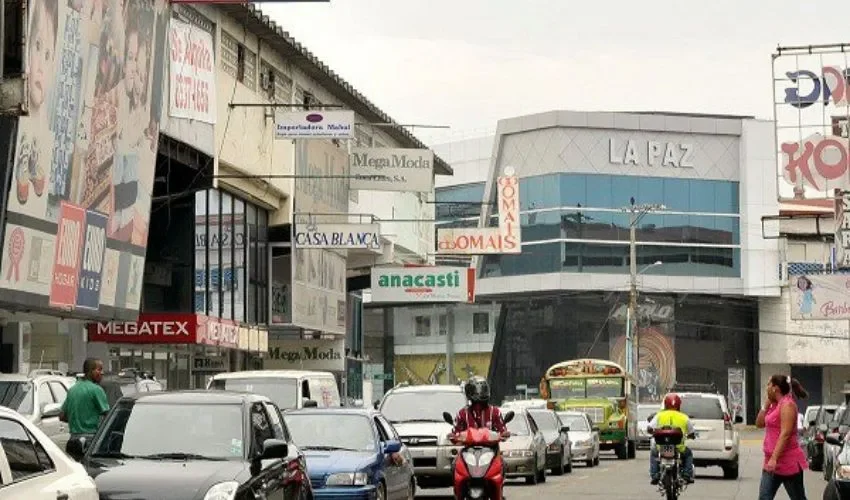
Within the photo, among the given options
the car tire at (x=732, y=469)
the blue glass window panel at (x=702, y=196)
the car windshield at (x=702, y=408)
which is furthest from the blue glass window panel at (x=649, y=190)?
the car tire at (x=732, y=469)

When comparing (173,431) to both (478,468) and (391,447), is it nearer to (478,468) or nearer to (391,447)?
(478,468)

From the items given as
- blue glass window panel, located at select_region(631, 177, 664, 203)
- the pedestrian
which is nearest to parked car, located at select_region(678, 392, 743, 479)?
the pedestrian

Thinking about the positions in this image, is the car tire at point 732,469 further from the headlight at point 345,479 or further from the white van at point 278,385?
the headlight at point 345,479

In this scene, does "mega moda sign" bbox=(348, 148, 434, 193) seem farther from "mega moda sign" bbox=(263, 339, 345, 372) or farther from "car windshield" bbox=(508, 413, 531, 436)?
"car windshield" bbox=(508, 413, 531, 436)

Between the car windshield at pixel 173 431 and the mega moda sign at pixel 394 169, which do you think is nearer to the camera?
the car windshield at pixel 173 431

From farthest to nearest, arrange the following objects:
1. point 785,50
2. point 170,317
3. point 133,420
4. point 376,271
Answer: point 376,271 → point 785,50 → point 170,317 → point 133,420

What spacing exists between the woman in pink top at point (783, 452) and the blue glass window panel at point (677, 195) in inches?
3180

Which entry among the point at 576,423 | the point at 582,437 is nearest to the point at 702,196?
the point at 576,423

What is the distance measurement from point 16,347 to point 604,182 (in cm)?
6207

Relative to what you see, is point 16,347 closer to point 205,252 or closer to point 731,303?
point 205,252

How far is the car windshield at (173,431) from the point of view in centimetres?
1552

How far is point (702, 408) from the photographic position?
3994 cm

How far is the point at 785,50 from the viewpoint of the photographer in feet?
168

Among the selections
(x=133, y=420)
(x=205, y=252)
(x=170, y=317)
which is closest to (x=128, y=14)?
(x=170, y=317)
